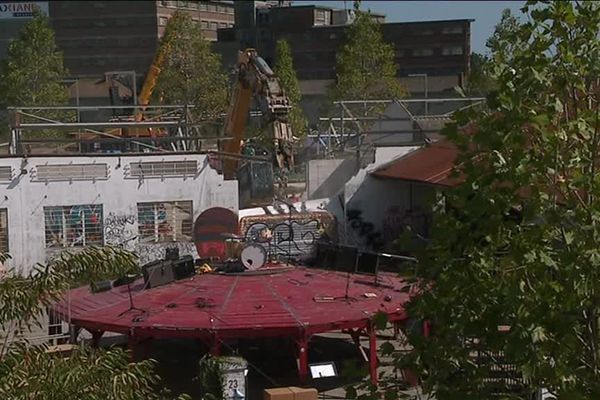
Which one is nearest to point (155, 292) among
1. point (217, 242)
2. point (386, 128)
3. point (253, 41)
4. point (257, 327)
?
point (257, 327)

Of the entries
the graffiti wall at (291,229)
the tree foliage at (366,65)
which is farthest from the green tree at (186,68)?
the graffiti wall at (291,229)

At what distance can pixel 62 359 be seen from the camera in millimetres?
10633

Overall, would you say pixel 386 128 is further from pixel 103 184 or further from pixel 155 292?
pixel 155 292

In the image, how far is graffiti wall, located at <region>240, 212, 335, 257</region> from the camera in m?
33.5

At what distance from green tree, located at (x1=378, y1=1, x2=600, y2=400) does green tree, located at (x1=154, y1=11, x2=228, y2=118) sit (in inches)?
2099

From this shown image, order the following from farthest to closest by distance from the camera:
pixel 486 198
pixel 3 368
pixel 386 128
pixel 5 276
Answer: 1. pixel 386 128
2. pixel 5 276
3. pixel 3 368
4. pixel 486 198

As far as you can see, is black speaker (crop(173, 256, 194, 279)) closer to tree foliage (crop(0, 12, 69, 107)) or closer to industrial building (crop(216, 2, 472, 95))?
tree foliage (crop(0, 12, 69, 107))

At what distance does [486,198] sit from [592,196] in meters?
0.76

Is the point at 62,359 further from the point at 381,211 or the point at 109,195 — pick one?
the point at 381,211

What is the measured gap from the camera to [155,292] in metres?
22.5

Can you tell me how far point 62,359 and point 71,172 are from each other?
73.2 ft

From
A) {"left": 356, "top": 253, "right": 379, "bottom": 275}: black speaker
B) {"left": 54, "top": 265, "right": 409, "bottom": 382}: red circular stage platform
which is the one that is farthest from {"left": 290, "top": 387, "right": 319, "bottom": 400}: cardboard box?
{"left": 356, "top": 253, "right": 379, "bottom": 275}: black speaker

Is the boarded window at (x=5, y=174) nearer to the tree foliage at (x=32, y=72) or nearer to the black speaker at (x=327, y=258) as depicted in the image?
the black speaker at (x=327, y=258)

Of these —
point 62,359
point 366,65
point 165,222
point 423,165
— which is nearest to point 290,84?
point 366,65
